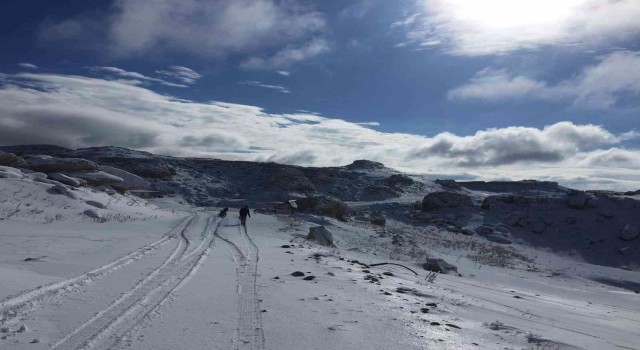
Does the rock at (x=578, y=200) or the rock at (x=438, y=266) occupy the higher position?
the rock at (x=578, y=200)

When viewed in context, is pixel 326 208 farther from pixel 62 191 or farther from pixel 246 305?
pixel 246 305

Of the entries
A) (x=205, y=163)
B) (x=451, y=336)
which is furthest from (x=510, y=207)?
(x=205, y=163)

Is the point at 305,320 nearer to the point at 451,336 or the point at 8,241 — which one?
the point at 451,336

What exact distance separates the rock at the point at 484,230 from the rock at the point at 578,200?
872 cm

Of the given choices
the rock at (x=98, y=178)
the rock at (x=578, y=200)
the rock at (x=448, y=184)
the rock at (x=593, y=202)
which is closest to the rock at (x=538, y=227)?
the rock at (x=578, y=200)

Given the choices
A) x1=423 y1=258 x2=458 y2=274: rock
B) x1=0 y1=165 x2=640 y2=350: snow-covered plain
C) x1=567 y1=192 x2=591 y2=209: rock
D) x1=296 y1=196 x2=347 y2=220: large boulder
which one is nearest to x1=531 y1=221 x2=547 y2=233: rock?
x1=567 y1=192 x2=591 y2=209: rock

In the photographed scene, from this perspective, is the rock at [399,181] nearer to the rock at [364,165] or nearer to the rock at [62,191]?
the rock at [364,165]

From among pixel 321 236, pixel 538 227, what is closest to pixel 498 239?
pixel 538 227

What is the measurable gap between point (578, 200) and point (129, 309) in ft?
145

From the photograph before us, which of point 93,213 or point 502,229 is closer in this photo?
point 93,213

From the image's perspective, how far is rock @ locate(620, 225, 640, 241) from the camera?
3350cm

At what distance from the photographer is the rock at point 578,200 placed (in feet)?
134

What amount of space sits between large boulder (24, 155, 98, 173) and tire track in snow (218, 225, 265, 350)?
28677 mm

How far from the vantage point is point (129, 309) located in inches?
226
